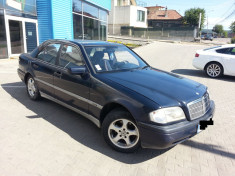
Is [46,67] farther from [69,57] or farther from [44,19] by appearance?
[44,19]

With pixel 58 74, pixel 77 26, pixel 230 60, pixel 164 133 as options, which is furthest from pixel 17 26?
pixel 164 133

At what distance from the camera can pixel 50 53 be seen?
4.68m

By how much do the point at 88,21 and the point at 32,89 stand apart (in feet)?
48.1

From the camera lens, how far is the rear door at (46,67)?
4.42 meters

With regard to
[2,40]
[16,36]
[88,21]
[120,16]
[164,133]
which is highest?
[120,16]

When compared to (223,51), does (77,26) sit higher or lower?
higher

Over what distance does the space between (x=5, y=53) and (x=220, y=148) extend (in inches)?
455

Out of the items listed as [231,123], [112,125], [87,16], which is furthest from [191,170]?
[87,16]

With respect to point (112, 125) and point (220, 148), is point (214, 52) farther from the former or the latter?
point (112, 125)

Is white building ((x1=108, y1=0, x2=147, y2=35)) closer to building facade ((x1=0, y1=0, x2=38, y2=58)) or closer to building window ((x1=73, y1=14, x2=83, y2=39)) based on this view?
building window ((x1=73, y1=14, x2=83, y2=39))

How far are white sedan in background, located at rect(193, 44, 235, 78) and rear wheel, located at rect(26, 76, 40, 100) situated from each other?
6.72 m

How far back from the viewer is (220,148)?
347 cm

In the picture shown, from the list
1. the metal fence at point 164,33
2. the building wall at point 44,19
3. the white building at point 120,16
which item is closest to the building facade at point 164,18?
the white building at point 120,16

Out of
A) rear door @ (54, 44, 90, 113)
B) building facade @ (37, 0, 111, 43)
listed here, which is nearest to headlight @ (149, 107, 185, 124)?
rear door @ (54, 44, 90, 113)
